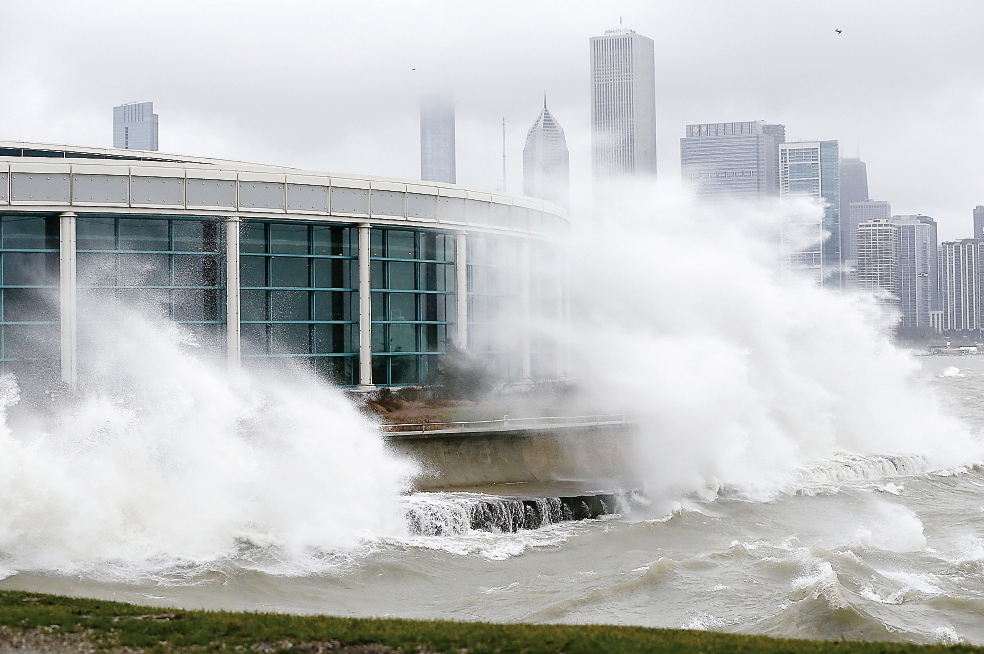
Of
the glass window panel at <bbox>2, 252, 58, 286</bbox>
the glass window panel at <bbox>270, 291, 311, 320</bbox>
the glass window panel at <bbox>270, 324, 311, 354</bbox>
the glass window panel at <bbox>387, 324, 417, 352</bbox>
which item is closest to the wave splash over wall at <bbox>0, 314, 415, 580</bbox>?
the glass window panel at <bbox>2, 252, 58, 286</bbox>

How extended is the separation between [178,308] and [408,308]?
8.78m

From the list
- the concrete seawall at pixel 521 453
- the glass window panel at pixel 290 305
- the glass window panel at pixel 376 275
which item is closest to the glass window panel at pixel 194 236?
the glass window panel at pixel 290 305

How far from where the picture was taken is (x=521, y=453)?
3253 cm

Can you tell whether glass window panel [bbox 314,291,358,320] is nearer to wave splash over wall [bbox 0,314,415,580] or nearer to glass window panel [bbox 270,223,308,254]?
glass window panel [bbox 270,223,308,254]

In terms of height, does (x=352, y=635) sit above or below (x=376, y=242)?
below

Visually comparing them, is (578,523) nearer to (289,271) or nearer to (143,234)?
(289,271)

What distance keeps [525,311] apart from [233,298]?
14481mm

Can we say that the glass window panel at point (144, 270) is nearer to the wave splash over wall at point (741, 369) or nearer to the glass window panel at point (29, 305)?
the glass window panel at point (29, 305)

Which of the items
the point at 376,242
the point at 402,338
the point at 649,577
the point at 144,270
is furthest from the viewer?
the point at 402,338

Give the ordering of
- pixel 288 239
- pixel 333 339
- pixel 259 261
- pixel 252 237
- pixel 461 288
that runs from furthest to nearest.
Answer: pixel 461 288 → pixel 333 339 → pixel 288 239 → pixel 259 261 → pixel 252 237

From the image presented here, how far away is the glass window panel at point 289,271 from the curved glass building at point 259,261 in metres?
0.05

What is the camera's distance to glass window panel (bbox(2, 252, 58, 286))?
34.8m

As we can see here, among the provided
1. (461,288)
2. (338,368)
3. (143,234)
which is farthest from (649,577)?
(461,288)

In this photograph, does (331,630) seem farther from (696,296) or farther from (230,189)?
(696,296)
